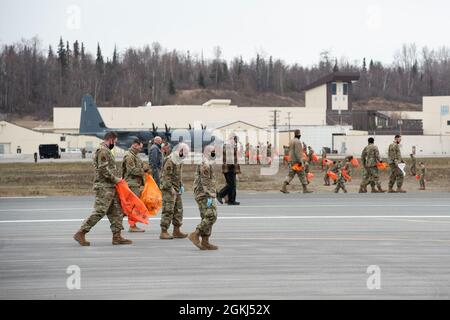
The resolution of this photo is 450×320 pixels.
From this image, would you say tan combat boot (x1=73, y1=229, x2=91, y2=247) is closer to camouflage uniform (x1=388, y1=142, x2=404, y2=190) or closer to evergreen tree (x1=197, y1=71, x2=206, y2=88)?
camouflage uniform (x1=388, y1=142, x2=404, y2=190)

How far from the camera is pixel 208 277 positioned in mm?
10180

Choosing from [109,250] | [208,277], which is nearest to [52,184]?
[109,250]

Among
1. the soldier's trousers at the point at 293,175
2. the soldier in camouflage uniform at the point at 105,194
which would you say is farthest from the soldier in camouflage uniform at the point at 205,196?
the soldier's trousers at the point at 293,175

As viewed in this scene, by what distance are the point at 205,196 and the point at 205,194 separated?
0.17 ft

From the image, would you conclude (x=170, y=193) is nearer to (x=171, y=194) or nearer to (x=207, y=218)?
(x=171, y=194)

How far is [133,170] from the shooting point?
1585 centimetres

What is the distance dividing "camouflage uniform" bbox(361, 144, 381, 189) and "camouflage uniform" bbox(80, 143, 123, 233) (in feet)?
43.1

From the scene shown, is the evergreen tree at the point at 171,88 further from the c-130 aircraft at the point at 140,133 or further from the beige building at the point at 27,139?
the c-130 aircraft at the point at 140,133

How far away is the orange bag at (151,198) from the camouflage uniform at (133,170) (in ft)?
1.77

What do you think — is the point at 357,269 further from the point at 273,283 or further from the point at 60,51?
the point at 60,51

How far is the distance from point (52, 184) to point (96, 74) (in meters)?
126

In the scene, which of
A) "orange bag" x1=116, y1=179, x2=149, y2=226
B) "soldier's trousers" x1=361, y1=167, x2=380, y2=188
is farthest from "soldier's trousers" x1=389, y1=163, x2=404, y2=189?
"orange bag" x1=116, y1=179, x2=149, y2=226

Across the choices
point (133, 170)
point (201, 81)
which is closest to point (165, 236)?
point (133, 170)

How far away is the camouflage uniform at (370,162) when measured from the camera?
80.5 ft
